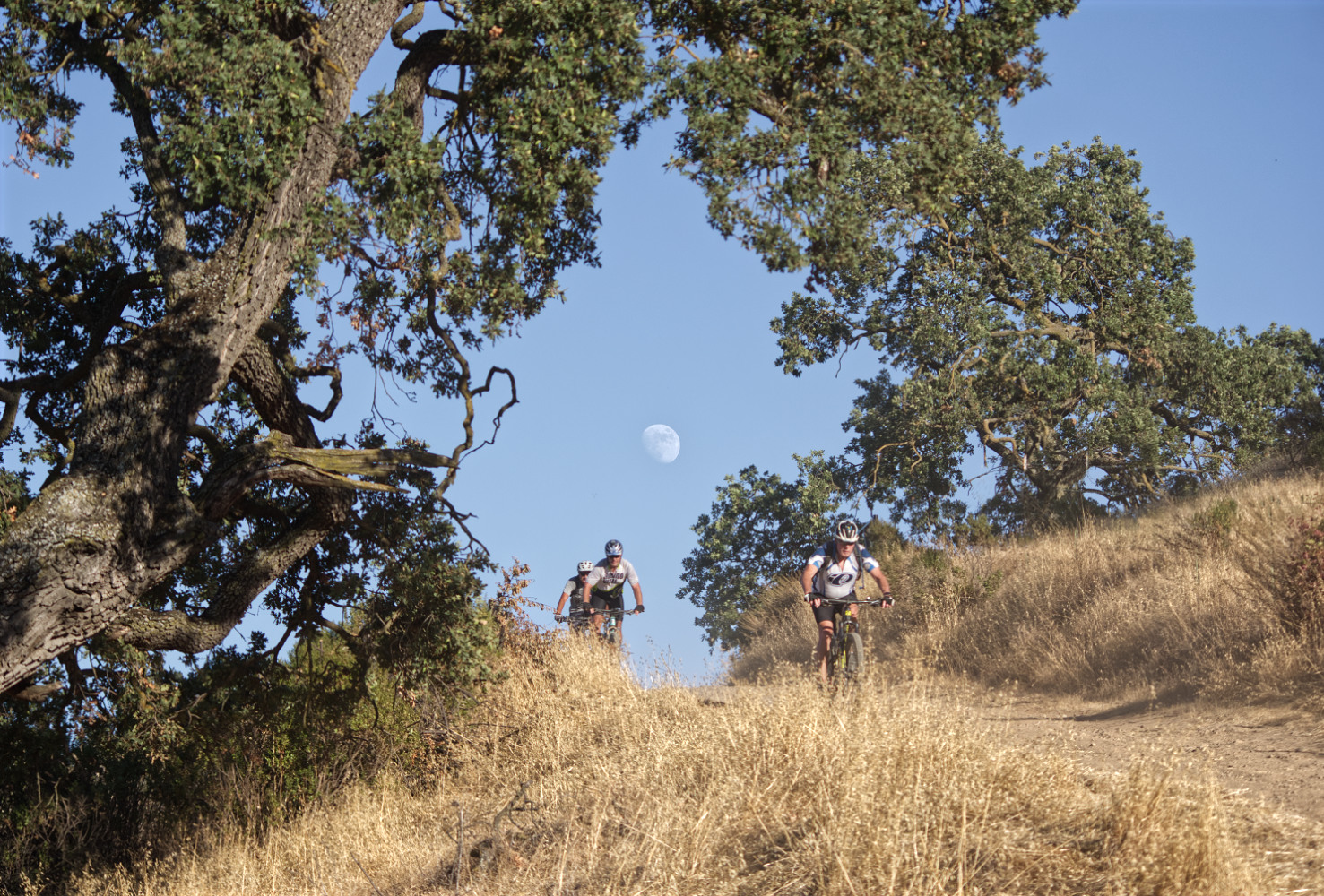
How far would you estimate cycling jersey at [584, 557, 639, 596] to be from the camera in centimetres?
1538

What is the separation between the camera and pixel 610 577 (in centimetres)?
1538

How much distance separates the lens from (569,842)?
678 centimetres

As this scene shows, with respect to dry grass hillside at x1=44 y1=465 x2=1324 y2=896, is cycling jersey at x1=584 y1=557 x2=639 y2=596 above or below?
above

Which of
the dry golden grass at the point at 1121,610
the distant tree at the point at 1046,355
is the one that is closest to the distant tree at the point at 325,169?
the dry golden grass at the point at 1121,610

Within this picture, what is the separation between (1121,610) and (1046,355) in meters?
7.60

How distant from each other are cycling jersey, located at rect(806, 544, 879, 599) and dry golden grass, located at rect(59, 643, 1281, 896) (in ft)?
6.83

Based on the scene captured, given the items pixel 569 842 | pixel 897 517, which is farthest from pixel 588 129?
pixel 897 517

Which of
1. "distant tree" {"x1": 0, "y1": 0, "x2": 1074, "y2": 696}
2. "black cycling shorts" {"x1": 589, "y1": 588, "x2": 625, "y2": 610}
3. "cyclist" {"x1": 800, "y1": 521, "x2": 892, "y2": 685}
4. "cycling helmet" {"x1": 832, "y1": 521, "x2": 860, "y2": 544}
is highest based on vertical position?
"distant tree" {"x1": 0, "y1": 0, "x2": 1074, "y2": 696}

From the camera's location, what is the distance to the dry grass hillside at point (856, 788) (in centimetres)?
541

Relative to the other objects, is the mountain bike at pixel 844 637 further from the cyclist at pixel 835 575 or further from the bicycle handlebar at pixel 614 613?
the bicycle handlebar at pixel 614 613

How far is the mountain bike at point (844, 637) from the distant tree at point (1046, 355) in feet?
30.6

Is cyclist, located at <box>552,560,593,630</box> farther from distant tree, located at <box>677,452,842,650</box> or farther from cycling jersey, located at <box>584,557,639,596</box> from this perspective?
distant tree, located at <box>677,452,842,650</box>

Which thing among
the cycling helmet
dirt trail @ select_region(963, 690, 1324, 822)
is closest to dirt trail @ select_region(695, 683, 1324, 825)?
dirt trail @ select_region(963, 690, 1324, 822)

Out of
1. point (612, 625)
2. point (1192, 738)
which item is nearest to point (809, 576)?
point (1192, 738)
